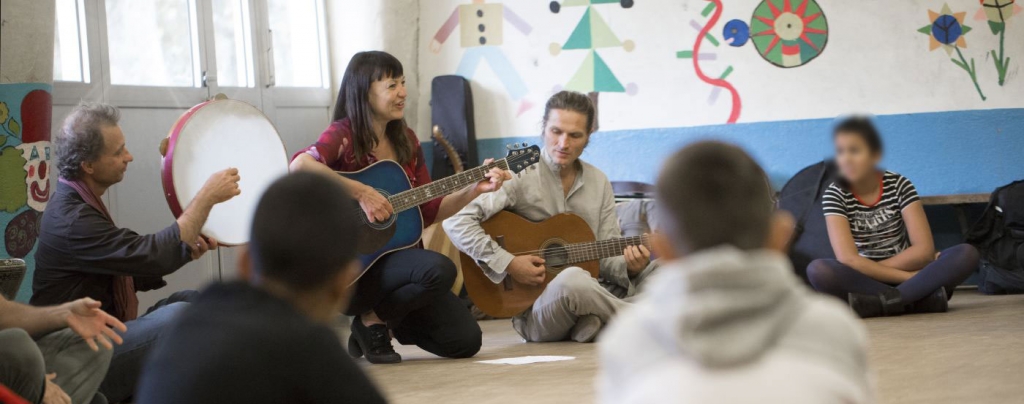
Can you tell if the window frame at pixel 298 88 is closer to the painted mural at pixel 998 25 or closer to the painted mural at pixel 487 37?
the painted mural at pixel 487 37

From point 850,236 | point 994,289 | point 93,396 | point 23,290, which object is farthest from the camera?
point 994,289

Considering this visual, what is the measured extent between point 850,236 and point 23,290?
336 cm

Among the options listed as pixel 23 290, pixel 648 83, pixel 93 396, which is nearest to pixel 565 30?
pixel 648 83

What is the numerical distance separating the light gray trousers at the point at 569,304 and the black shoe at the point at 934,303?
141cm

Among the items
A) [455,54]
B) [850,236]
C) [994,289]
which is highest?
[455,54]

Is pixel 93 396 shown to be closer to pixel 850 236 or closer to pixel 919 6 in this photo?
pixel 850 236

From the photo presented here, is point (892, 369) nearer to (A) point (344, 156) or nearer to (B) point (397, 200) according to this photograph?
(B) point (397, 200)

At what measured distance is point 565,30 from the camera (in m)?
6.75

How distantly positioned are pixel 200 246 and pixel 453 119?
3.32 m

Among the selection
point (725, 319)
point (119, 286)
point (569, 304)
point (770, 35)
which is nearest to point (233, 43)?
point (569, 304)

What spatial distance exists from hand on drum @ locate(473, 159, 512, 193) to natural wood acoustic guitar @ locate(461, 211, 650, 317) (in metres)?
0.28

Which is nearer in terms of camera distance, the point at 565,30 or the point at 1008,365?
the point at 1008,365

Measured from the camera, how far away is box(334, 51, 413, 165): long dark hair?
4293 mm

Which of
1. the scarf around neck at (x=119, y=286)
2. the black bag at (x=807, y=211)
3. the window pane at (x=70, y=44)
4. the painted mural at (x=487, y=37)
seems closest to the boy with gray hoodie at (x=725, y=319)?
the scarf around neck at (x=119, y=286)
